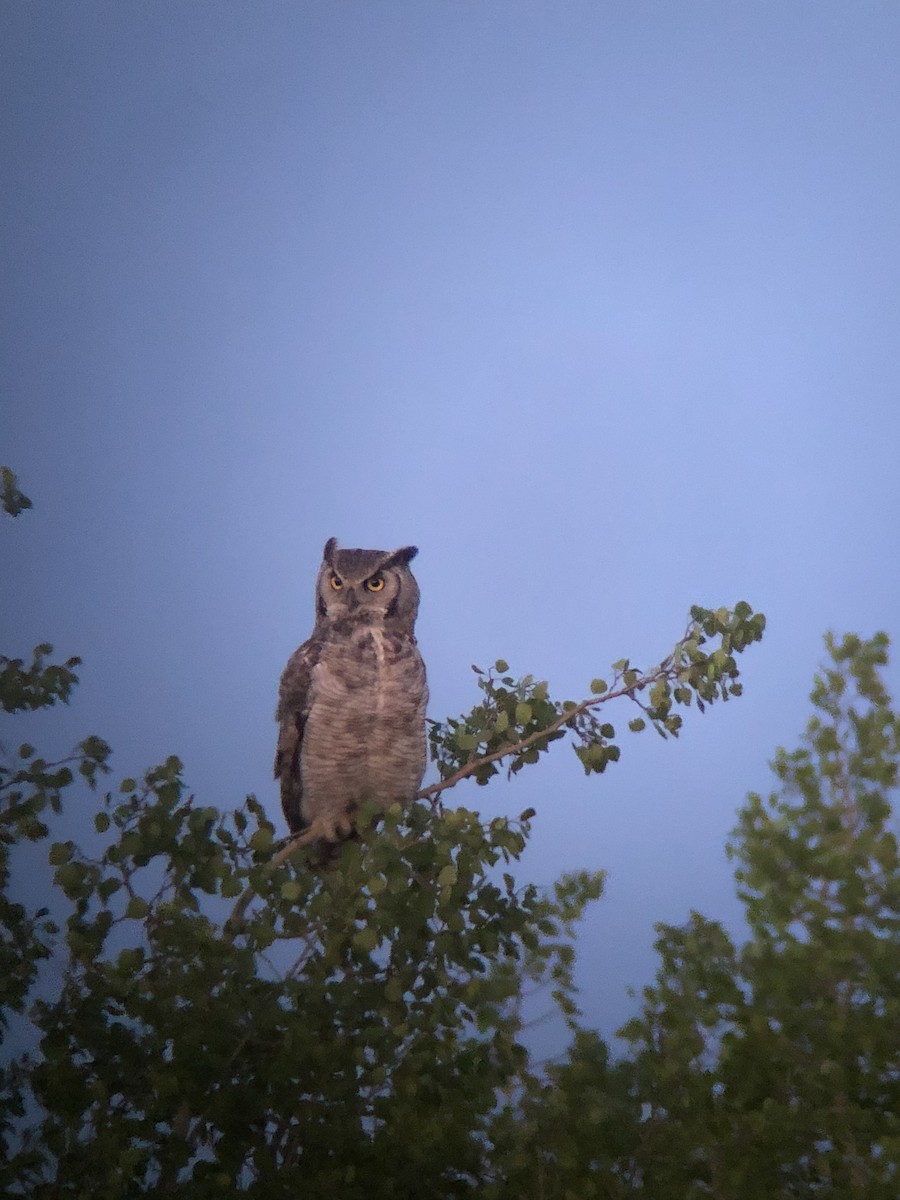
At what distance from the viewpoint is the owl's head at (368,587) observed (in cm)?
273

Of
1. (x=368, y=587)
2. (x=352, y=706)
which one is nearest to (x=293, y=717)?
(x=352, y=706)

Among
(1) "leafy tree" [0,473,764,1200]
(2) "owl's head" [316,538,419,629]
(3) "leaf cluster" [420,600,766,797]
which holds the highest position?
(2) "owl's head" [316,538,419,629]

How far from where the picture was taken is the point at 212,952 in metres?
1.44

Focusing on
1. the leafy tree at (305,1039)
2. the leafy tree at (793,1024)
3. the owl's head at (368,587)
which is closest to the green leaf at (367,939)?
the leafy tree at (305,1039)

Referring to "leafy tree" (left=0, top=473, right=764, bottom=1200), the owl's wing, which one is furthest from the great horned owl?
"leafy tree" (left=0, top=473, right=764, bottom=1200)

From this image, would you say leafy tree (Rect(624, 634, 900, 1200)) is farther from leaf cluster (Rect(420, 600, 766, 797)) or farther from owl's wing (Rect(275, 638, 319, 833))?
owl's wing (Rect(275, 638, 319, 833))

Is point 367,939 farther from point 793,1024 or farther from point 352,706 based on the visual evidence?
point 352,706

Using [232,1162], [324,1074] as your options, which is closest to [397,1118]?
[324,1074]

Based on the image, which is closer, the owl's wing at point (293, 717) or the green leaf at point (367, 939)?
the green leaf at point (367, 939)

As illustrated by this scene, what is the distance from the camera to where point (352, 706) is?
8.39 feet

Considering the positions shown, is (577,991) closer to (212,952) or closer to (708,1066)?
(708,1066)

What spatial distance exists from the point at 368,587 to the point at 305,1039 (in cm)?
153

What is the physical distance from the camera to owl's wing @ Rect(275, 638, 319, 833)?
2645 millimetres

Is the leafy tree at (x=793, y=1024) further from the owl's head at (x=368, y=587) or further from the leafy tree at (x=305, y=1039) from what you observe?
the owl's head at (x=368, y=587)
